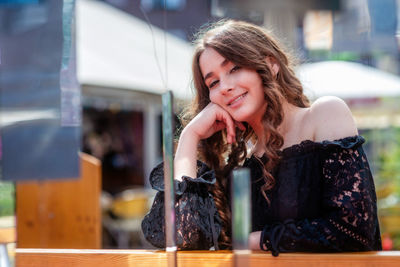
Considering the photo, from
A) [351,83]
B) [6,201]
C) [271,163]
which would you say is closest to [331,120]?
[271,163]

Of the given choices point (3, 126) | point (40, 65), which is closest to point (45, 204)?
point (3, 126)

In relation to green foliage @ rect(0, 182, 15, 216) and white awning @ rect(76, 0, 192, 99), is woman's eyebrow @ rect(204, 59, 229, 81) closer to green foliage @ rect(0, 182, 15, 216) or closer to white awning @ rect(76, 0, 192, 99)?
green foliage @ rect(0, 182, 15, 216)

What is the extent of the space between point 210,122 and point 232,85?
6.8 inches

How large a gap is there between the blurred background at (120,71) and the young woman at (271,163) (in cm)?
21

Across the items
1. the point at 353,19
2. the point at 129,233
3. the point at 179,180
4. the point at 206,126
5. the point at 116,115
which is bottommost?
the point at 129,233

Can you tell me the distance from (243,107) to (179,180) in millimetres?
272

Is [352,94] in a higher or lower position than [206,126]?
higher

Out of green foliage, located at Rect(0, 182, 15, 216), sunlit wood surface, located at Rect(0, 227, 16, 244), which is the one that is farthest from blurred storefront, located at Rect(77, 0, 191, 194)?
sunlit wood surface, located at Rect(0, 227, 16, 244)

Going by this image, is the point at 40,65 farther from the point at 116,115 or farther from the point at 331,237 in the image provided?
the point at 116,115

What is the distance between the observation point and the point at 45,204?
345 centimetres

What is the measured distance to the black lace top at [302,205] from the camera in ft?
4.20

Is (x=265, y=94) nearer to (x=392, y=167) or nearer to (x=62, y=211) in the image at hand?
(x=62, y=211)

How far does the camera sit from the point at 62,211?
340 cm

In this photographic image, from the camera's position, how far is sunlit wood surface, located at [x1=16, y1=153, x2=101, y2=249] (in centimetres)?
331
